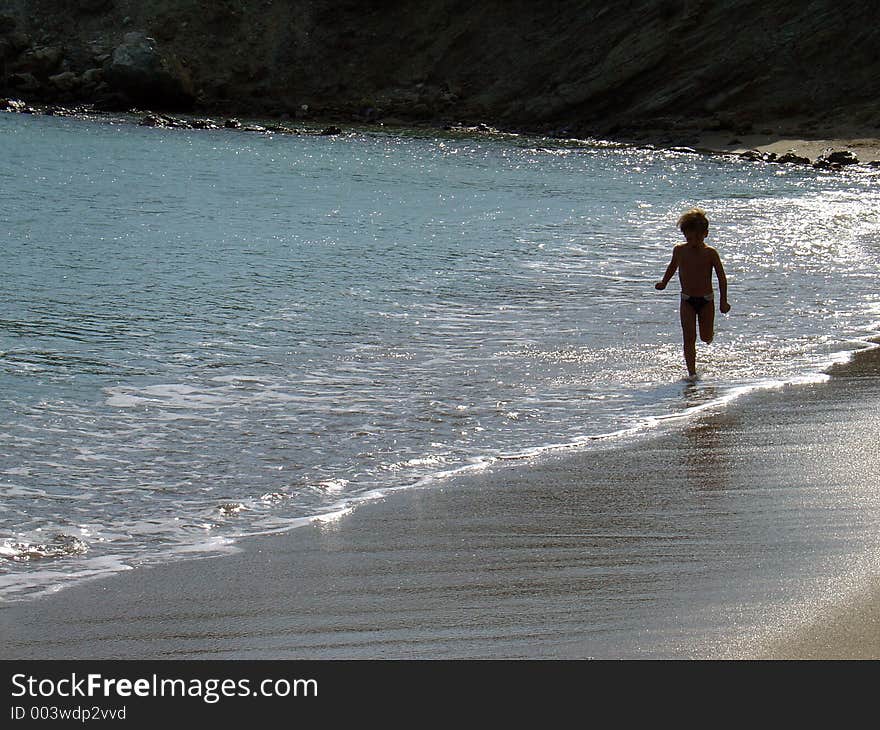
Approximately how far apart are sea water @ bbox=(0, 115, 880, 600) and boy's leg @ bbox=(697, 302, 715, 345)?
0.80ft

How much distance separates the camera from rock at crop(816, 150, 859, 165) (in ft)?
102

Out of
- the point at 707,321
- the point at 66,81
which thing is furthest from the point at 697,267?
the point at 66,81

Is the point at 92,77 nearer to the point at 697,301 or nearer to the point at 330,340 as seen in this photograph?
the point at 330,340

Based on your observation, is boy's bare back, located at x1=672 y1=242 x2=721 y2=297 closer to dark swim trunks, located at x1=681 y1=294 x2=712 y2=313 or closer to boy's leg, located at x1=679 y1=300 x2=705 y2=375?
dark swim trunks, located at x1=681 y1=294 x2=712 y2=313

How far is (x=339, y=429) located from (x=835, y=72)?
35.3m

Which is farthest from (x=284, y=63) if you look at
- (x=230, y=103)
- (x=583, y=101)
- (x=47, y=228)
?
(x=47, y=228)

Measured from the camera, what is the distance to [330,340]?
9.56 meters

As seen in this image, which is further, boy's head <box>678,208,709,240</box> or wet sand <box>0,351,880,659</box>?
boy's head <box>678,208,709,240</box>

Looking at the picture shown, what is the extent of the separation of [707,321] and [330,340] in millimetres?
2817

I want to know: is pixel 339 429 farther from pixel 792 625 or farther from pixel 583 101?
pixel 583 101

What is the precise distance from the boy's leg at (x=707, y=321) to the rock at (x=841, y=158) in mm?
23791

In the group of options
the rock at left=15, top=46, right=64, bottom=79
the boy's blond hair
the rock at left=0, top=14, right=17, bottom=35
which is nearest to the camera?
the boy's blond hair

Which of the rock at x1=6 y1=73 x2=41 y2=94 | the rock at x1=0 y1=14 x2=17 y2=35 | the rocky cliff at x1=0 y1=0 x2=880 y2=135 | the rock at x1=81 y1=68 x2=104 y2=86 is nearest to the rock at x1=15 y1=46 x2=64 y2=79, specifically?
the rocky cliff at x1=0 y1=0 x2=880 y2=135
